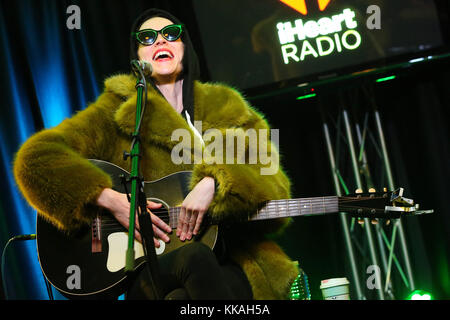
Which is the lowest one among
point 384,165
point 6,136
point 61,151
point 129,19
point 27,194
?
point 384,165

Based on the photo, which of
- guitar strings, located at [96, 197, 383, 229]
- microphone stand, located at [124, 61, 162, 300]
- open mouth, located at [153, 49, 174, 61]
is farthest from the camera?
open mouth, located at [153, 49, 174, 61]

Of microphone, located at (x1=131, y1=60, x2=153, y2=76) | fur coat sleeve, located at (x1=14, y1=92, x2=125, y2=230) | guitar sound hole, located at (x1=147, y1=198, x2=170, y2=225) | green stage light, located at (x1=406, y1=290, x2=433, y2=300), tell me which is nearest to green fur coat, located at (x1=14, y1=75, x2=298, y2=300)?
fur coat sleeve, located at (x1=14, y1=92, x2=125, y2=230)

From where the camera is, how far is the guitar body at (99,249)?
1.80m

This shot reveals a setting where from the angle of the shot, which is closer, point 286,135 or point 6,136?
point 6,136

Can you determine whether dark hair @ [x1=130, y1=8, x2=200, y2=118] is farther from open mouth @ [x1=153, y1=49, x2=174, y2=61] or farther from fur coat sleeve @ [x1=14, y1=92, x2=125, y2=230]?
fur coat sleeve @ [x1=14, y1=92, x2=125, y2=230]

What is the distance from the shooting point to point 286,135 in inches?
143

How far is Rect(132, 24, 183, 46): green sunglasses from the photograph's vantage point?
230 centimetres

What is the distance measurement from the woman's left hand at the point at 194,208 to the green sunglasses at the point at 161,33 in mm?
829

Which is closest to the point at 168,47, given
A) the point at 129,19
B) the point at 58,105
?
the point at 58,105

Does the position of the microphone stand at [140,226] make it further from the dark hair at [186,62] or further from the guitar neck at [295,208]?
the dark hair at [186,62]

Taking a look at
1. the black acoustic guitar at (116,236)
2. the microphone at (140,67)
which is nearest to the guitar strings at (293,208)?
the black acoustic guitar at (116,236)

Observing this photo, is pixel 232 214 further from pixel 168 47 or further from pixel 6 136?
pixel 6 136

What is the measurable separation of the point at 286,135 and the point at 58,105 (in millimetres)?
1639

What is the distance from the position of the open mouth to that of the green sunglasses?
0.06 meters
